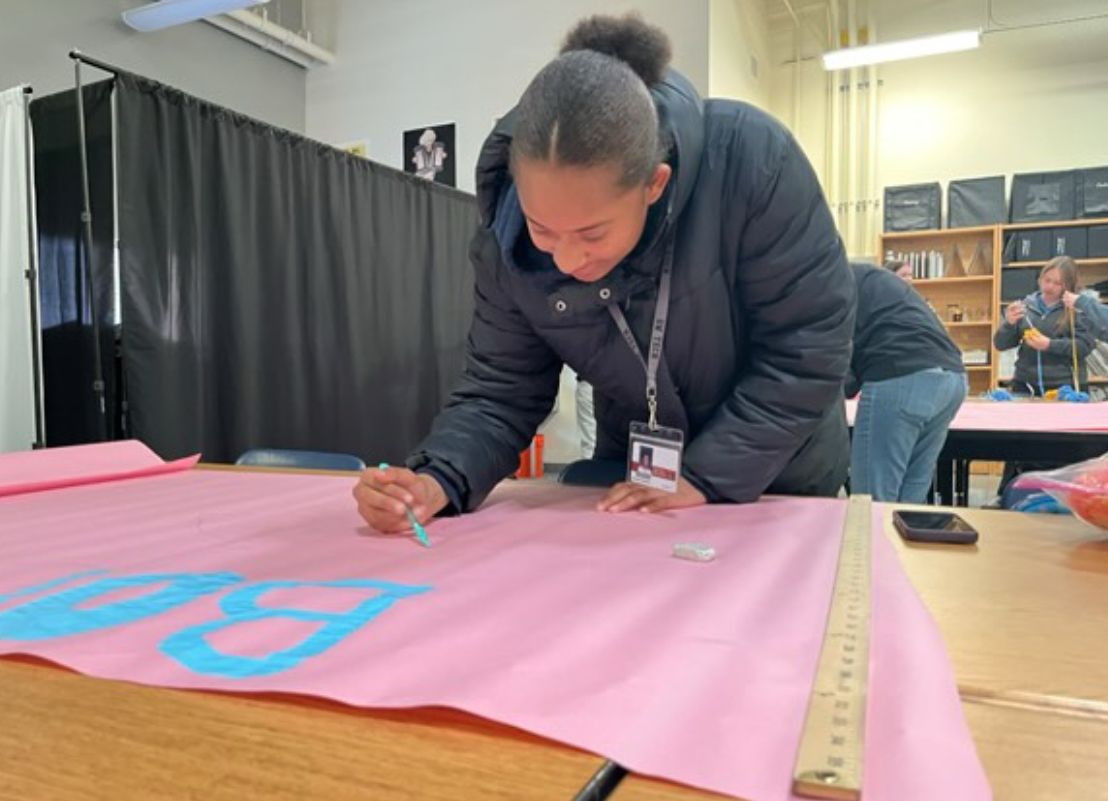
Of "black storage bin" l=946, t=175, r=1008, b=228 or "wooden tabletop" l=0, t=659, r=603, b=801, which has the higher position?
"black storage bin" l=946, t=175, r=1008, b=228

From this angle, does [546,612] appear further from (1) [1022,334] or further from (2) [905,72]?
(2) [905,72]

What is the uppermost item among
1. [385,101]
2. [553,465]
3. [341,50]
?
[341,50]

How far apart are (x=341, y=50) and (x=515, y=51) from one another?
60.9 inches

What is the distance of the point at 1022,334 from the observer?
4457 millimetres

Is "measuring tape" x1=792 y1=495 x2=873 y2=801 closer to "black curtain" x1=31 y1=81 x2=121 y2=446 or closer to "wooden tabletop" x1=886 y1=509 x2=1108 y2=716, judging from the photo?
"wooden tabletop" x1=886 y1=509 x2=1108 y2=716

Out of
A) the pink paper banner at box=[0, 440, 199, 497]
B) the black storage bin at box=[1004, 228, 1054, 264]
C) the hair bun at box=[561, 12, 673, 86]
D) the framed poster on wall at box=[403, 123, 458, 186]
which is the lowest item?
the pink paper banner at box=[0, 440, 199, 497]

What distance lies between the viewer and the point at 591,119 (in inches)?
32.2

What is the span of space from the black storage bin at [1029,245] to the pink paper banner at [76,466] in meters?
6.01

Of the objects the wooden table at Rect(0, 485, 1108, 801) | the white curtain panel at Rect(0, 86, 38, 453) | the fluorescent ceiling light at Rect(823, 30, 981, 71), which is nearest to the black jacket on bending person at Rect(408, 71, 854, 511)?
the wooden table at Rect(0, 485, 1108, 801)

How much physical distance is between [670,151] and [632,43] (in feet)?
0.52

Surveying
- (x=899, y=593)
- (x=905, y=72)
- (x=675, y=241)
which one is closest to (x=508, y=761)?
(x=899, y=593)

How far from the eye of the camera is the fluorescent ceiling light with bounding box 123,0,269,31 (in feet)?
14.8

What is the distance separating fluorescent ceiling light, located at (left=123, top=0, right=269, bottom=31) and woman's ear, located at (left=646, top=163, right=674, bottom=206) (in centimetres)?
434

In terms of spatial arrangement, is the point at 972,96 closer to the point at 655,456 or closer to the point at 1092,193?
the point at 1092,193
